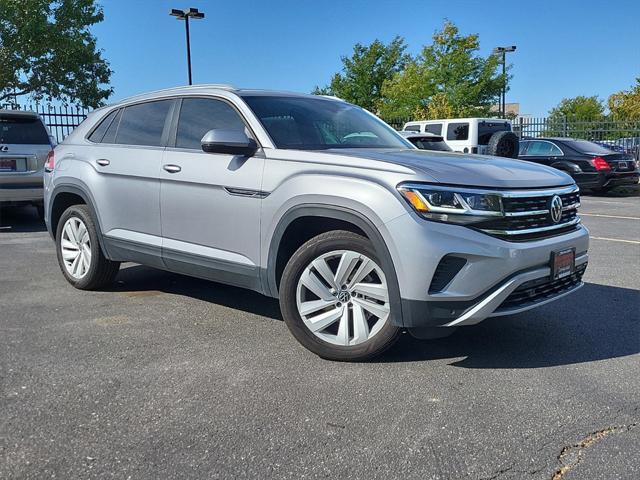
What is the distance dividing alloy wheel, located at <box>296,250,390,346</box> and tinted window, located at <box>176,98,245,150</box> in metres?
1.28

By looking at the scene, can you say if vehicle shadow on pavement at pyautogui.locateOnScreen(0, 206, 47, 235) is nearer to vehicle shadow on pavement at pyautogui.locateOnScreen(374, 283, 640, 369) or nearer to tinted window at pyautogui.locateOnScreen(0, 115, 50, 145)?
tinted window at pyautogui.locateOnScreen(0, 115, 50, 145)

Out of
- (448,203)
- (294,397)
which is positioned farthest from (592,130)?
(294,397)

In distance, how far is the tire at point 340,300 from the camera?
138 inches

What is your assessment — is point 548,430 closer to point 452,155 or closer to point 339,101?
point 452,155

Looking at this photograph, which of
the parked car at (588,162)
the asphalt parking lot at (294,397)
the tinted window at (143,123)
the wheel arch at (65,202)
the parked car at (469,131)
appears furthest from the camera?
the parked car at (469,131)

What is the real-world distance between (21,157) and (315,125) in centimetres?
645

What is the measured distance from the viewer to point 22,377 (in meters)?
3.43

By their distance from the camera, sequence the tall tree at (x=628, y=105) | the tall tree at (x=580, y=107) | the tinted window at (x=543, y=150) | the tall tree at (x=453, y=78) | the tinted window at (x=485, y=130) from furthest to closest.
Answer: the tall tree at (x=580, y=107) < the tall tree at (x=628, y=105) < the tall tree at (x=453, y=78) < the tinted window at (x=485, y=130) < the tinted window at (x=543, y=150)

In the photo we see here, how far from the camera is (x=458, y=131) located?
57.9 ft

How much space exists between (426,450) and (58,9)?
23.2 meters

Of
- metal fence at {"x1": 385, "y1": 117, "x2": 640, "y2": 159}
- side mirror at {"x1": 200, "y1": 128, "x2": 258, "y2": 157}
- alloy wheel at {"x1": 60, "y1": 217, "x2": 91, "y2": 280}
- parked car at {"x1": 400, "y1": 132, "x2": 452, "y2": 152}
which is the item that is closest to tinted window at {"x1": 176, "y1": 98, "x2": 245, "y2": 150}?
side mirror at {"x1": 200, "y1": 128, "x2": 258, "y2": 157}

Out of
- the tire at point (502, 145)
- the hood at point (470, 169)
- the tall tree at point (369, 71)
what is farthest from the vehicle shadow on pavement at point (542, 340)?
the tall tree at point (369, 71)

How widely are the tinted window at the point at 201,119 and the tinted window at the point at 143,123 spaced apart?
233mm

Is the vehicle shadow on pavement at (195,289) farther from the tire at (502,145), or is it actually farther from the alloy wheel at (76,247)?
the tire at (502,145)
